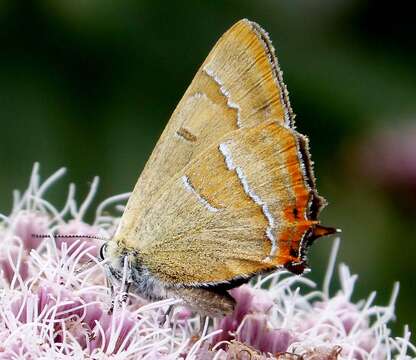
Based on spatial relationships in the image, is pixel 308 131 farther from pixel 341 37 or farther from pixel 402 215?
pixel 402 215

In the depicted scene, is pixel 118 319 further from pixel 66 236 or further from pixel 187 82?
pixel 187 82

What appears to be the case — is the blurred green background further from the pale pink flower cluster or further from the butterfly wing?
the butterfly wing

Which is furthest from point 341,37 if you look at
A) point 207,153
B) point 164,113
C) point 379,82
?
point 207,153

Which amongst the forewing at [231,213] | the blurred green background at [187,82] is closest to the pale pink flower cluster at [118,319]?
the forewing at [231,213]

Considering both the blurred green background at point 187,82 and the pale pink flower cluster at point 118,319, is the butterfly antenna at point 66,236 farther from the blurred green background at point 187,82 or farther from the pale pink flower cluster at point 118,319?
the blurred green background at point 187,82

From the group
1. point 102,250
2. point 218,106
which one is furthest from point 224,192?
point 102,250
